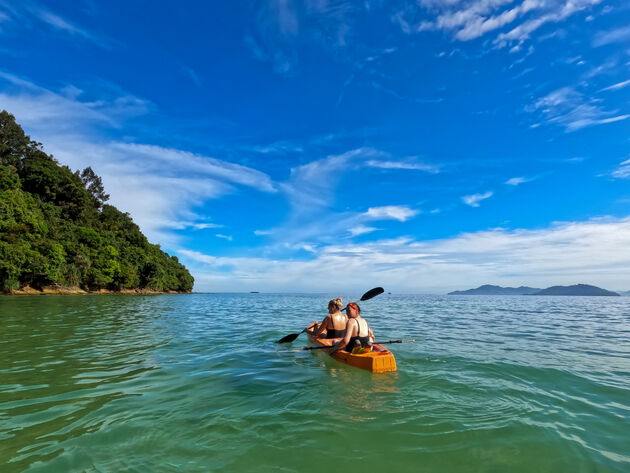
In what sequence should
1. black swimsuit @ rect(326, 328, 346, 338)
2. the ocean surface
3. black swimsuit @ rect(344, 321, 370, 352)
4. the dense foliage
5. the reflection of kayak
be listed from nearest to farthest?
the ocean surface, the reflection of kayak, black swimsuit @ rect(344, 321, 370, 352), black swimsuit @ rect(326, 328, 346, 338), the dense foliage

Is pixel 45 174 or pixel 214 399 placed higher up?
pixel 45 174

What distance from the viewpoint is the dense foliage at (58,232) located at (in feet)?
136

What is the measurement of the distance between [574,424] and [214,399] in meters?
6.30

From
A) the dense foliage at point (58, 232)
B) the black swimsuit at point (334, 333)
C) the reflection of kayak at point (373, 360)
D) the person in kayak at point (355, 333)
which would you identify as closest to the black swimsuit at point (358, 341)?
the person in kayak at point (355, 333)

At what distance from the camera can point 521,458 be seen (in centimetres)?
387

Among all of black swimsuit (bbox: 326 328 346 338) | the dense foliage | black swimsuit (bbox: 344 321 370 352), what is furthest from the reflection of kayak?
the dense foliage

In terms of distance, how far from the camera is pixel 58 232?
53.4 m

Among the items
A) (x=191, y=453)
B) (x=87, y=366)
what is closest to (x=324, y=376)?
(x=191, y=453)

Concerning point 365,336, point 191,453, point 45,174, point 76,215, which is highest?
point 45,174

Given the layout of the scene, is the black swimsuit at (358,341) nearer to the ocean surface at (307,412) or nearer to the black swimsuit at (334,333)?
the ocean surface at (307,412)

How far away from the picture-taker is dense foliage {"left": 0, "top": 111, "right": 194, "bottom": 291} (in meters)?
41.6

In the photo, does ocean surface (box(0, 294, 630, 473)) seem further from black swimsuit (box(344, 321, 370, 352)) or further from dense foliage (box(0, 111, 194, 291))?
dense foliage (box(0, 111, 194, 291))

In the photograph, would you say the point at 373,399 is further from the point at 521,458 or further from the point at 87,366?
the point at 87,366

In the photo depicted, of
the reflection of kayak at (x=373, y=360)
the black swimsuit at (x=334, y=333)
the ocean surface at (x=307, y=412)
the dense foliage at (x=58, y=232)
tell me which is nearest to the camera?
the ocean surface at (x=307, y=412)
